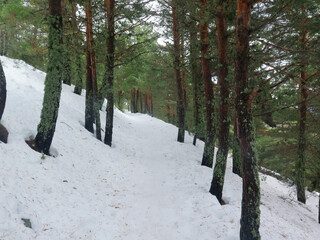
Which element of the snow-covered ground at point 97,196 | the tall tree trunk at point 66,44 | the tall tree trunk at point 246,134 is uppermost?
the tall tree trunk at point 66,44

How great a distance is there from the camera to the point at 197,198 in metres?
7.12

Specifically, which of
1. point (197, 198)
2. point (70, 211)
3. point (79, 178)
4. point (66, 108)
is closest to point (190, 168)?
point (197, 198)

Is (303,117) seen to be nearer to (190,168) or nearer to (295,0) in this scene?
(190,168)

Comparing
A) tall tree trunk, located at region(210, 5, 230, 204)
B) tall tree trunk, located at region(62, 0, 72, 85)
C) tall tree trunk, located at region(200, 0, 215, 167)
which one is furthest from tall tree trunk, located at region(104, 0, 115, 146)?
tall tree trunk, located at region(210, 5, 230, 204)

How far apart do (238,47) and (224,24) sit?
3.04m

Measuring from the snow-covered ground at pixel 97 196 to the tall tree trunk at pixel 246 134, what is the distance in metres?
0.71

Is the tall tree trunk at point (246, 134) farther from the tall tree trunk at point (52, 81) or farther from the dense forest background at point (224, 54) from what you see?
the tall tree trunk at point (52, 81)

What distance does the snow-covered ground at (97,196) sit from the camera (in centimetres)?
495

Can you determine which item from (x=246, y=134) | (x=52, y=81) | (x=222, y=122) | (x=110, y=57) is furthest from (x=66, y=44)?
(x=246, y=134)

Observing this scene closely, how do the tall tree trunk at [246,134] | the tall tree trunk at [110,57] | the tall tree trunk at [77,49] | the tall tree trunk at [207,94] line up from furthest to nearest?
1. the tall tree trunk at [77,49]
2. the tall tree trunk at [110,57]
3. the tall tree trunk at [207,94]
4. the tall tree trunk at [246,134]

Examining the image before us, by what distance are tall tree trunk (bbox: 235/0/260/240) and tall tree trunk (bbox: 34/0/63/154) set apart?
5.75 metres

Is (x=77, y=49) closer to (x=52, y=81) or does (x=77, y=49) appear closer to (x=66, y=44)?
(x=66, y=44)

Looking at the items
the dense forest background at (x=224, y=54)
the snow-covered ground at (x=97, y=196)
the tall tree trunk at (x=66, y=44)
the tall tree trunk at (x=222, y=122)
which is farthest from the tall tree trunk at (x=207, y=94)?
the tall tree trunk at (x=66, y=44)

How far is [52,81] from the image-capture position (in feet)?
23.7
